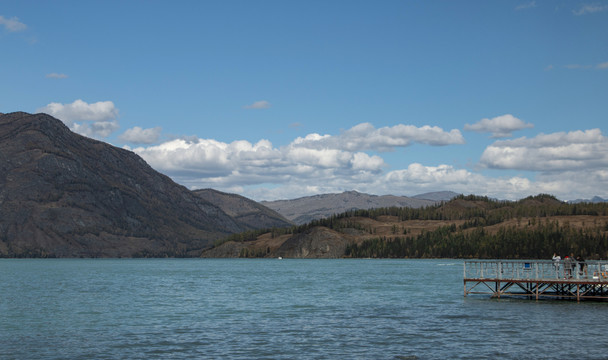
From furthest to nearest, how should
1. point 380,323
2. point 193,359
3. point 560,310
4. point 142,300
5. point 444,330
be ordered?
1. point 142,300
2. point 560,310
3. point 380,323
4. point 444,330
5. point 193,359

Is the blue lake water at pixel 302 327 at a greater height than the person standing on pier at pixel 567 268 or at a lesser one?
lesser

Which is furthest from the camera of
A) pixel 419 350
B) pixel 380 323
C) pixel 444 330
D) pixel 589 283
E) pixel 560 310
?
pixel 589 283

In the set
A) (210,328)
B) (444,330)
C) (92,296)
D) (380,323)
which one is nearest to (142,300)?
(92,296)

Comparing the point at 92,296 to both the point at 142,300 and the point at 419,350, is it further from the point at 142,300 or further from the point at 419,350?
the point at 419,350

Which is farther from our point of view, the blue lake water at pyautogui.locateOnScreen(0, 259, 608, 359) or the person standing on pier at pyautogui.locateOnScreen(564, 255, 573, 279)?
the person standing on pier at pyautogui.locateOnScreen(564, 255, 573, 279)

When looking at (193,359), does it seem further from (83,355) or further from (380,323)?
(380,323)

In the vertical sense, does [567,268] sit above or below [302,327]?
above

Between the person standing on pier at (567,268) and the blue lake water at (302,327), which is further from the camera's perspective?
the person standing on pier at (567,268)

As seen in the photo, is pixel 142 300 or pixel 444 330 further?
pixel 142 300

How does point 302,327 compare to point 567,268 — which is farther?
point 567,268

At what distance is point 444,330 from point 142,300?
183 ft

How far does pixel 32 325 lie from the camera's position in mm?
74375

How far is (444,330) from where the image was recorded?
67312mm

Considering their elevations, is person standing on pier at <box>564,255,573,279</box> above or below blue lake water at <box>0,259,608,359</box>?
above
